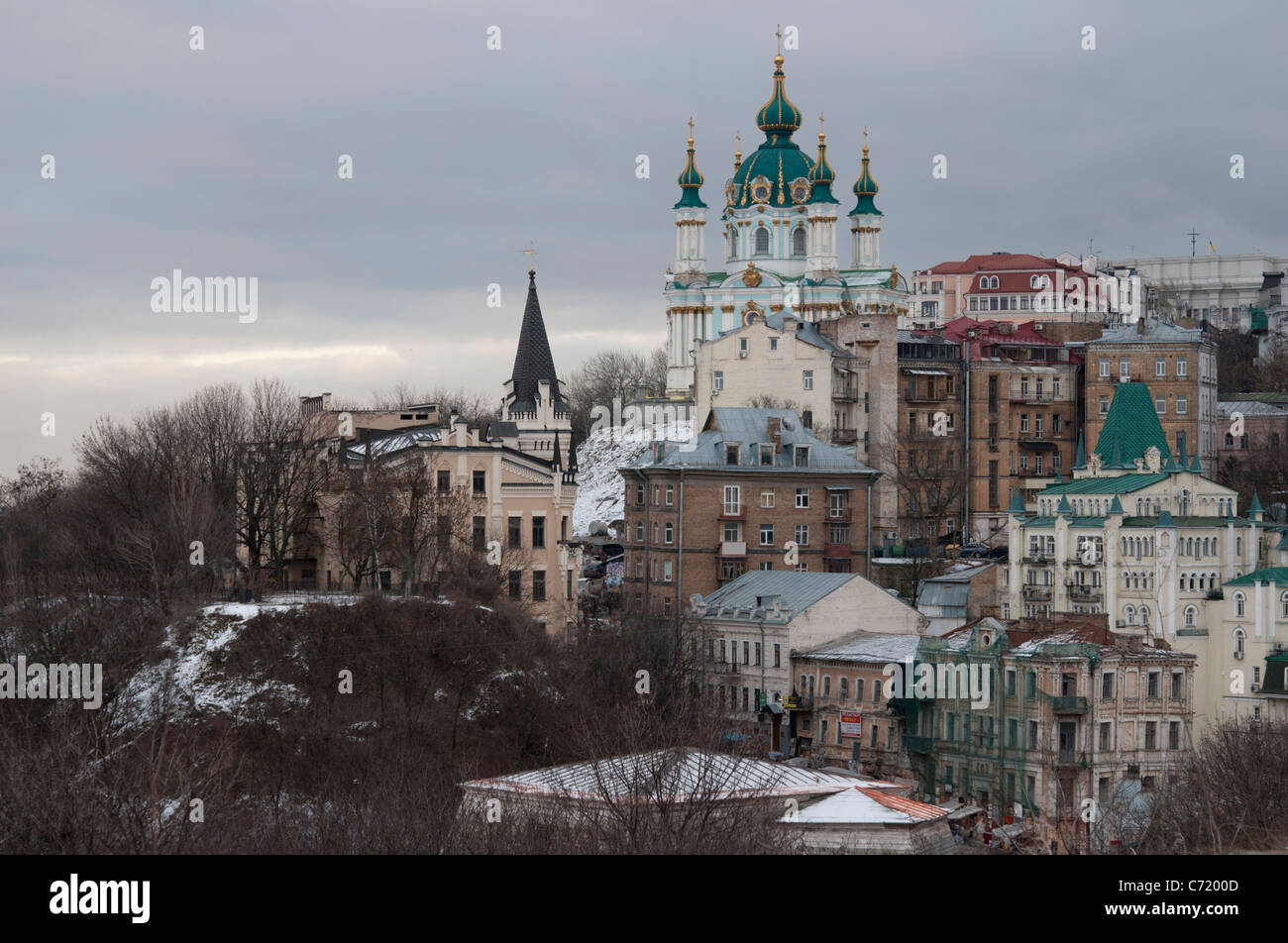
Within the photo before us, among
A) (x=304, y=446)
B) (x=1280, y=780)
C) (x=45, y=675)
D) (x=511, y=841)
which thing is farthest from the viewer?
(x=304, y=446)

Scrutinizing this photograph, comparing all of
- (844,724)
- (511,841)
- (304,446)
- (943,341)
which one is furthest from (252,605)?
(943,341)

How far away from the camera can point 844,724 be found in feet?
187

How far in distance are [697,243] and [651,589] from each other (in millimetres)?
47259

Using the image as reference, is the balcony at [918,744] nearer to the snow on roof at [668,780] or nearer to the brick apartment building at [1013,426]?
the snow on roof at [668,780]

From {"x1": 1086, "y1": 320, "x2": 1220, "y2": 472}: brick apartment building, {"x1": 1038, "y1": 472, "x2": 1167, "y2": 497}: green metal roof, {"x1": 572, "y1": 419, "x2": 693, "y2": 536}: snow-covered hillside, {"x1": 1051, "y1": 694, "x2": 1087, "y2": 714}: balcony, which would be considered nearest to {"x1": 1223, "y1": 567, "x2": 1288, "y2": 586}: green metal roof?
{"x1": 1038, "y1": 472, "x2": 1167, "y2": 497}: green metal roof

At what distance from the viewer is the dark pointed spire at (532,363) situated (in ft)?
291

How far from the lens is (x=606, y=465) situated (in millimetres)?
110250

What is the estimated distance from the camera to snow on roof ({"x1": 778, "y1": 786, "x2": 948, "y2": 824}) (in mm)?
39344

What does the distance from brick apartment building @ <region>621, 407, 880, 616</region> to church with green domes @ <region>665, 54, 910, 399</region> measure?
117ft

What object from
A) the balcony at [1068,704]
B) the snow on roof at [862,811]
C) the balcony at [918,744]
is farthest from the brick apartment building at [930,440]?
the snow on roof at [862,811]

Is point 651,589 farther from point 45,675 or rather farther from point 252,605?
point 45,675

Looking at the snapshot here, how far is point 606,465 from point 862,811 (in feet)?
233

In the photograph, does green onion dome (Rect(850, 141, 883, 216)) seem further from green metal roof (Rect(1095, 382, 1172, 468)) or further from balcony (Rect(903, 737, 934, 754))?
balcony (Rect(903, 737, 934, 754))
